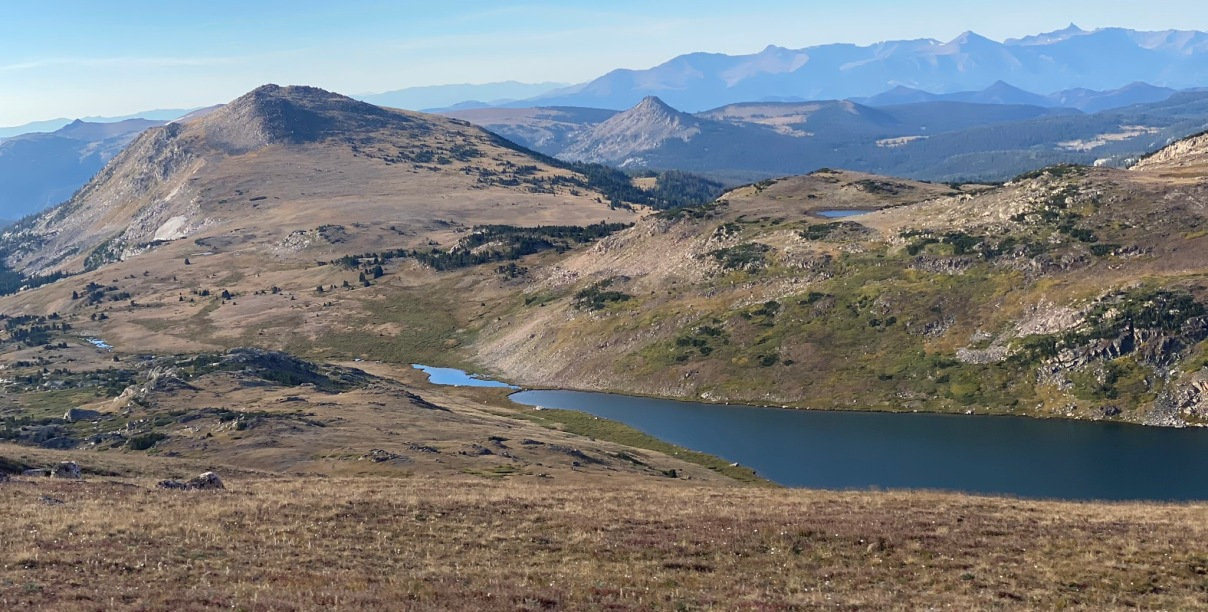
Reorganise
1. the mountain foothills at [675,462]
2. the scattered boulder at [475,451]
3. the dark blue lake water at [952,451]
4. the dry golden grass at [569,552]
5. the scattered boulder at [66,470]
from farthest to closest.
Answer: the dark blue lake water at [952,451]
the scattered boulder at [475,451]
the scattered boulder at [66,470]
the mountain foothills at [675,462]
the dry golden grass at [569,552]

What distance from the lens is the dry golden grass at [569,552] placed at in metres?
36.4

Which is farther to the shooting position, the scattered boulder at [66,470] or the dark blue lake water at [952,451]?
the dark blue lake water at [952,451]

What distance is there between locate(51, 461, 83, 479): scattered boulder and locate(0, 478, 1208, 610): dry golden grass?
18.8ft

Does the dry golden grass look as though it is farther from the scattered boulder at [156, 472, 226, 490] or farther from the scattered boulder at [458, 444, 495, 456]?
the scattered boulder at [458, 444, 495, 456]

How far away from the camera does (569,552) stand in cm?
4503

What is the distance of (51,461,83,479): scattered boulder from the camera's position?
64.9 m

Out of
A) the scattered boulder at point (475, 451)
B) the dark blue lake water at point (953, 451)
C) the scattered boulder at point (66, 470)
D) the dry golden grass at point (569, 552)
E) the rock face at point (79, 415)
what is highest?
the dry golden grass at point (569, 552)

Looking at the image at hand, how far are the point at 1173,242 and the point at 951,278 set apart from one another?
3688cm

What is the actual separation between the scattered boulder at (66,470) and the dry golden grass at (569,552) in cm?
573

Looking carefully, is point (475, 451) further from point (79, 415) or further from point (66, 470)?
point (79, 415)

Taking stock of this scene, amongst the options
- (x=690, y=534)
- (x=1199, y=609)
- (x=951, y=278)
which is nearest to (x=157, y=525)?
(x=690, y=534)

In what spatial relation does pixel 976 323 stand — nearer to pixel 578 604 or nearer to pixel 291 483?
pixel 291 483

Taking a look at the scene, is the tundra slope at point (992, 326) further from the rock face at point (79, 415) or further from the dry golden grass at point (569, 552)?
the dry golden grass at point (569, 552)

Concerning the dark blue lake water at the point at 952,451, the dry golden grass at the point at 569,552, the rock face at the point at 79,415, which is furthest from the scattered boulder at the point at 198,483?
the rock face at the point at 79,415
